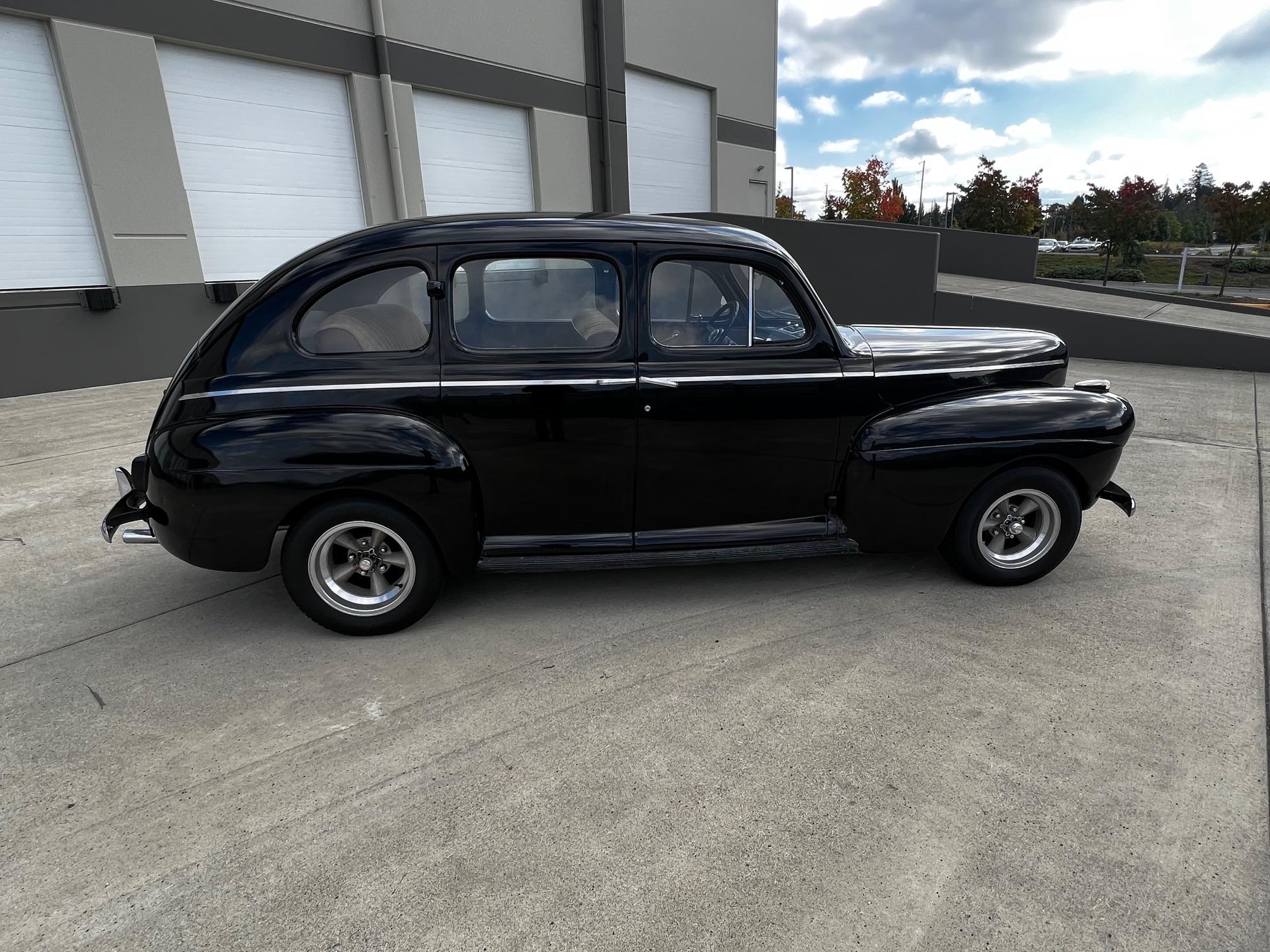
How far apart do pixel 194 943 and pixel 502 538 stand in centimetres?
194

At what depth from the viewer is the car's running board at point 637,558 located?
352 centimetres

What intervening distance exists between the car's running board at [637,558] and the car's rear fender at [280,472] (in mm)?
400

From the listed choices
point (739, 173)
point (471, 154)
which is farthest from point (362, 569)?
point (739, 173)

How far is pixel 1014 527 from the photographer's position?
3.87 metres

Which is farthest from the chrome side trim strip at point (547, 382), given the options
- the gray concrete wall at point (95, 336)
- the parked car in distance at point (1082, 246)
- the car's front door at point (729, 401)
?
the parked car in distance at point (1082, 246)

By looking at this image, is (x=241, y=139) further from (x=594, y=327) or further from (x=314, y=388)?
(x=594, y=327)

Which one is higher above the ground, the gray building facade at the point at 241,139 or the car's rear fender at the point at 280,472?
the gray building facade at the point at 241,139

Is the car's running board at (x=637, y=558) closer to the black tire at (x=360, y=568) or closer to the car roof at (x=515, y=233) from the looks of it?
the black tire at (x=360, y=568)

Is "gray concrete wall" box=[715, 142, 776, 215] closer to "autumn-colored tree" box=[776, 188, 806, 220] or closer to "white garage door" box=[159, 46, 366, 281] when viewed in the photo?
"white garage door" box=[159, 46, 366, 281]

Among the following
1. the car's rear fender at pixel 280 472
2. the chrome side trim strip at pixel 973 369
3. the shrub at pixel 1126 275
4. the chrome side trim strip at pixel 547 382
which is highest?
the chrome side trim strip at pixel 547 382

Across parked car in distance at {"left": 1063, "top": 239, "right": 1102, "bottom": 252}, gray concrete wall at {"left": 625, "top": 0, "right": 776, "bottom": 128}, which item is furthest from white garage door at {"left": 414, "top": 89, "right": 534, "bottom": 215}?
parked car in distance at {"left": 1063, "top": 239, "right": 1102, "bottom": 252}

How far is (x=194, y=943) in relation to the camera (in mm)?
1946

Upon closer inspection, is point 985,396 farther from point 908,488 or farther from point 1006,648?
point 1006,648

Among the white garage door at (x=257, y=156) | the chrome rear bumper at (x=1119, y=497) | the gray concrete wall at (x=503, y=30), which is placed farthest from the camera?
the gray concrete wall at (x=503, y=30)
